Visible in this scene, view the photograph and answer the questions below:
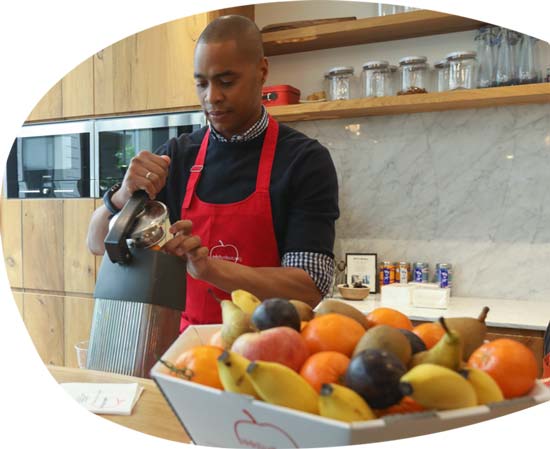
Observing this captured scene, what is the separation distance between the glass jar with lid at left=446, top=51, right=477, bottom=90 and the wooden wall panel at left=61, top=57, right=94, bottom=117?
5.17 feet

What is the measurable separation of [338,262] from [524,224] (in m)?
0.79

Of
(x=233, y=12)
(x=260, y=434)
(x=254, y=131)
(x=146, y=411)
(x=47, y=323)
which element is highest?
(x=233, y=12)

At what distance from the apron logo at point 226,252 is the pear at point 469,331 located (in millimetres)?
822

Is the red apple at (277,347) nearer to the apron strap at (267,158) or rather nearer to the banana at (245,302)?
the banana at (245,302)

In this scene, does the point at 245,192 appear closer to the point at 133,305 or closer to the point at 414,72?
the point at 133,305

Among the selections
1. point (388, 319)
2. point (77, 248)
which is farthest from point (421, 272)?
point (388, 319)

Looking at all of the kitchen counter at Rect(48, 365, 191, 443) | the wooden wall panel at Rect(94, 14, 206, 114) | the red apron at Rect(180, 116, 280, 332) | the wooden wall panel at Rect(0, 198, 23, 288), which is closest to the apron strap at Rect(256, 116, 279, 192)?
the red apron at Rect(180, 116, 280, 332)

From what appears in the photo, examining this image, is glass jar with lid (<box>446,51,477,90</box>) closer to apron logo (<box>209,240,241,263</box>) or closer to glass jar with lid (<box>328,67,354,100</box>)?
glass jar with lid (<box>328,67,354,100</box>)

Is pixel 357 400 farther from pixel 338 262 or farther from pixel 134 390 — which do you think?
pixel 338 262

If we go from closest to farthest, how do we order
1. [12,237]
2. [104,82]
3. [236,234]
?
[236,234] < [104,82] < [12,237]

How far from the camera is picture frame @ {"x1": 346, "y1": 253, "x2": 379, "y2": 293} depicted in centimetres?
240

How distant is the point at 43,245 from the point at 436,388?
2596 millimetres

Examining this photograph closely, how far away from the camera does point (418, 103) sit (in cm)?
213

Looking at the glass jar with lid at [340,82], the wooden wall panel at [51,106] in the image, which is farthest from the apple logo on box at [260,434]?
the wooden wall panel at [51,106]
